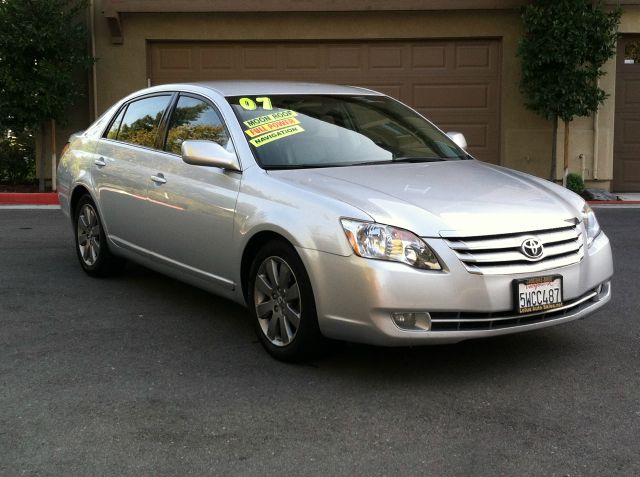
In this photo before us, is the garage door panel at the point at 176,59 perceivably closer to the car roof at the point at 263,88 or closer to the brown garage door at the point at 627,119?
the brown garage door at the point at 627,119

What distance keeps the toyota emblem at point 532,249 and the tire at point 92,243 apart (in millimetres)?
3553

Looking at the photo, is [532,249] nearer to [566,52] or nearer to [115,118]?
[115,118]

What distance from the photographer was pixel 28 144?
48.0 feet

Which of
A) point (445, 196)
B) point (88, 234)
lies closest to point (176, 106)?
point (88, 234)

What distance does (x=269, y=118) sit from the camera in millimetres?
5605

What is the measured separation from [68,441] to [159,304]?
2.61m

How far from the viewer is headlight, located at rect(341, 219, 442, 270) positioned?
172 inches

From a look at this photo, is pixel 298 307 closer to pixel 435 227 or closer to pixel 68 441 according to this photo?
pixel 435 227

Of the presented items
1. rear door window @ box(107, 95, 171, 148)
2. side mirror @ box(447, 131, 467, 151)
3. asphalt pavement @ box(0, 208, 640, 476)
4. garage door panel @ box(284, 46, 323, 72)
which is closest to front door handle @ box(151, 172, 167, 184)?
rear door window @ box(107, 95, 171, 148)

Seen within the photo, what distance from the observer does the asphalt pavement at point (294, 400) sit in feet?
12.0

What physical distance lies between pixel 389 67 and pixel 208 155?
9487 millimetres

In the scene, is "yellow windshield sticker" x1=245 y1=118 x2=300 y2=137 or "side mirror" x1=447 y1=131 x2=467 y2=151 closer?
"yellow windshield sticker" x1=245 y1=118 x2=300 y2=137

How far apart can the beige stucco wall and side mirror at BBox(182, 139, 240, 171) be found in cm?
930

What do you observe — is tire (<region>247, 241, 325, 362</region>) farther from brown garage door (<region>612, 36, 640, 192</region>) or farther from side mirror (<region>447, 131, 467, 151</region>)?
brown garage door (<region>612, 36, 640, 192</region>)
